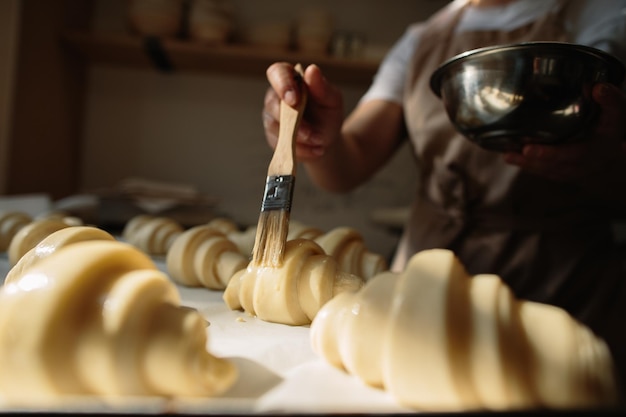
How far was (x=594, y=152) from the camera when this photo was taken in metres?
0.94

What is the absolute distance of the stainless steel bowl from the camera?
0.76 m

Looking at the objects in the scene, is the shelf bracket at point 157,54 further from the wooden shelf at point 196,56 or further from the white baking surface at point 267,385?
the white baking surface at point 267,385

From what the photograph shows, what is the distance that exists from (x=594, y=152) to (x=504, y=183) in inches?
15.6

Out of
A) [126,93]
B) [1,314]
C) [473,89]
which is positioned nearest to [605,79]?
[473,89]

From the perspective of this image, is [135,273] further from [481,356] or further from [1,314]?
[481,356]

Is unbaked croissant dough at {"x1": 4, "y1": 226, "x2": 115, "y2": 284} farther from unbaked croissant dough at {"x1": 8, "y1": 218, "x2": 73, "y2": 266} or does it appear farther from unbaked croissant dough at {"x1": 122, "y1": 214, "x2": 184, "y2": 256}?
unbaked croissant dough at {"x1": 122, "y1": 214, "x2": 184, "y2": 256}

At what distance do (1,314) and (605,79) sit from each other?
93cm

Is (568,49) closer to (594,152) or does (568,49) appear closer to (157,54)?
(594,152)

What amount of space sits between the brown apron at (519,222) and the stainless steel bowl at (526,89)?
46 cm

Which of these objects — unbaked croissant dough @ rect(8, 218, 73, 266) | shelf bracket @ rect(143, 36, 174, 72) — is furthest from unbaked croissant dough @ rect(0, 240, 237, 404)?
shelf bracket @ rect(143, 36, 174, 72)

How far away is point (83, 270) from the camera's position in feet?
1.40

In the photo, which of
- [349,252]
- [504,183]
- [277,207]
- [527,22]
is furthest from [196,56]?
[277,207]

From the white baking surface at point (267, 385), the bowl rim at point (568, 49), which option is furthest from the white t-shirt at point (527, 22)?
the white baking surface at point (267, 385)

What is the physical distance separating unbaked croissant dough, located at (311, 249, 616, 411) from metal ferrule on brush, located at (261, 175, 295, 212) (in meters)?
0.28
